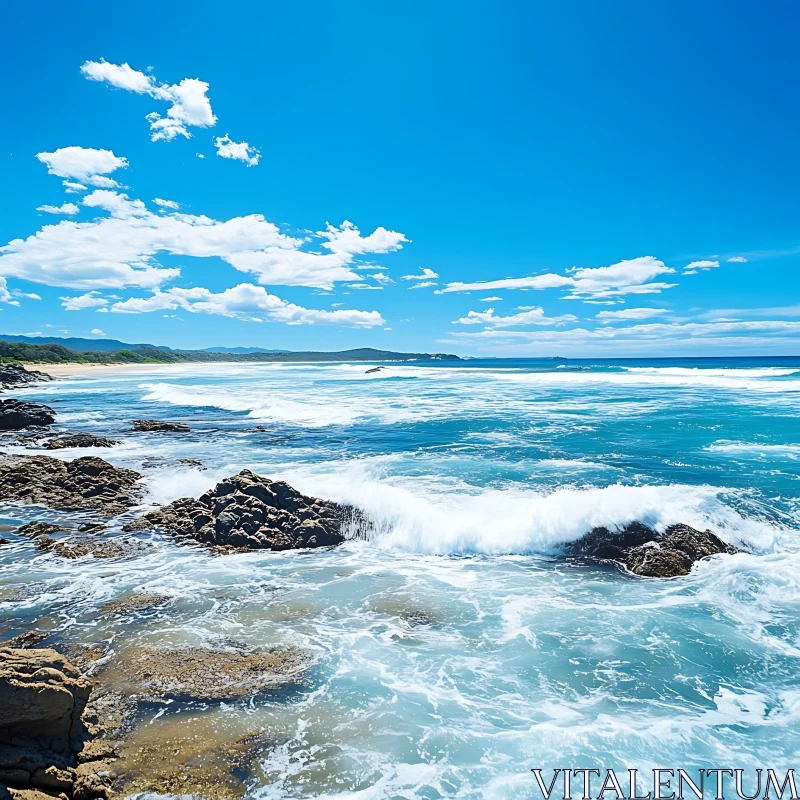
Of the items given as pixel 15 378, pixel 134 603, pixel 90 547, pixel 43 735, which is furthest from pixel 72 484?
pixel 15 378

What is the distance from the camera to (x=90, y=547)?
419 inches

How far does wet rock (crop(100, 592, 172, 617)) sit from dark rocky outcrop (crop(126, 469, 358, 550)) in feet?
8.57

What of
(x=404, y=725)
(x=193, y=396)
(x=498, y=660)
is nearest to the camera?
(x=404, y=725)

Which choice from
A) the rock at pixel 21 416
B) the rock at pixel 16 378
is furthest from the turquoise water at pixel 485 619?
the rock at pixel 16 378

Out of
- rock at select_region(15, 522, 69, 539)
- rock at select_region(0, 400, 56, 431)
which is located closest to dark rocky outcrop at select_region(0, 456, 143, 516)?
rock at select_region(15, 522, 69, 539)

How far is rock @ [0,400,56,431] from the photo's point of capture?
24969 millimetres

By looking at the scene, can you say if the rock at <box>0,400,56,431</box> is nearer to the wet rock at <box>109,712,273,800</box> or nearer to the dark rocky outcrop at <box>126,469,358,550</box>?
the dark rocky outcrop at <box>126,469,358,550</box>

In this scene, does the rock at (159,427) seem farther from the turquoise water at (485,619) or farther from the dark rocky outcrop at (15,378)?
the dark rocky outcrop at (15,378)

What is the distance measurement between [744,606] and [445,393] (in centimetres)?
3871

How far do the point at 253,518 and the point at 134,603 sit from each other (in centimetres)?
377

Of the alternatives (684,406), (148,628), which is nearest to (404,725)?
(148,628)

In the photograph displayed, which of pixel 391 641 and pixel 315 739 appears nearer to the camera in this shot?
pixel 315 739

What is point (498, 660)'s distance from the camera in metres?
7.13

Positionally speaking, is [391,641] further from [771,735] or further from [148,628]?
[771,735]
